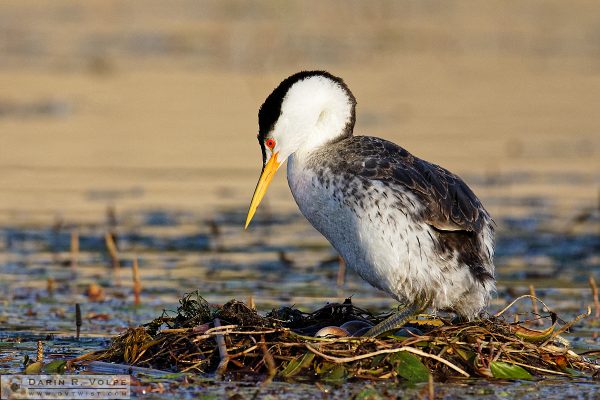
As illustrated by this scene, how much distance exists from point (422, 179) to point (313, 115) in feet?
2.91

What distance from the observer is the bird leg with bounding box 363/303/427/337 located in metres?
7.41

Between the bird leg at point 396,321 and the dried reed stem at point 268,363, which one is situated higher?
the bird leg at point 396,321

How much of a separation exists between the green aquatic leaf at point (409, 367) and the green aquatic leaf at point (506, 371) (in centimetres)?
38

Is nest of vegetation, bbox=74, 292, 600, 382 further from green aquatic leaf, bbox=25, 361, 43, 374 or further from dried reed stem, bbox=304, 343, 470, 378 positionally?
green aquatic leaf, bbox=25, 361, 43, 374

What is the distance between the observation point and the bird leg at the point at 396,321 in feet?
24.3

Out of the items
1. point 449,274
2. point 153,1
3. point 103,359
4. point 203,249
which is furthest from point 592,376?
point 153,1

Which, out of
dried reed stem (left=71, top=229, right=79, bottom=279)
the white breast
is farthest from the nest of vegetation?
dried reed stem (left=71, top=229, right=79, bottom=279)

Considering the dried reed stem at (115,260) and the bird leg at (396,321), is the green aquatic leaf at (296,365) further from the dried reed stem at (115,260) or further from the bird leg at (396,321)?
the dried reed stem at (115,260)

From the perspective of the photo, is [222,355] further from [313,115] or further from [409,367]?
[313,115]

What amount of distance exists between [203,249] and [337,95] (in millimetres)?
3474

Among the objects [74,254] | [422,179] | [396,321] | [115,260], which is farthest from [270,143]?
[74,254]

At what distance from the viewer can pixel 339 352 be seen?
711 centimetres

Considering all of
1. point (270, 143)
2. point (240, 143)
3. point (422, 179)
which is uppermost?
point (240, 143)

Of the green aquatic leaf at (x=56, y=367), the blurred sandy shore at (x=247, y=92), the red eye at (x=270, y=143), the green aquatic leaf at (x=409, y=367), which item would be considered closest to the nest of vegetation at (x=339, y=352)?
the green aquatic leaf at (x=409, y=367)
